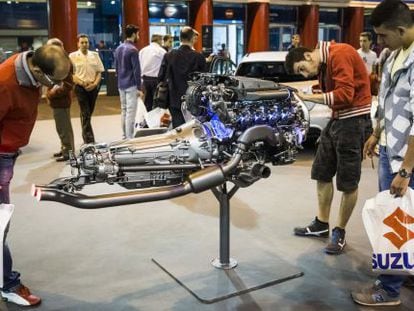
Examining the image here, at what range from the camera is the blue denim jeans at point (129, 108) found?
24.7 ft

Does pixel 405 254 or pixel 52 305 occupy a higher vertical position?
pixel 405 254

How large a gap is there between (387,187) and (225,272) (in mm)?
1220

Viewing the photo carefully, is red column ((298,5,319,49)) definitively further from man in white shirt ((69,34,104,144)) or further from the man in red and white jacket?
the man in red and white jacket

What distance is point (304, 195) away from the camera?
5.55 metres

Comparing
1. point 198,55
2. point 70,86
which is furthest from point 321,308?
point 70,86

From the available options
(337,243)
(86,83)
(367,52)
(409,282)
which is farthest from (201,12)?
→ (409,282)

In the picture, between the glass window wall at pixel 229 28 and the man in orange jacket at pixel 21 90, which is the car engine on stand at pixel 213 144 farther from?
the glass window wall at pixel 229 28

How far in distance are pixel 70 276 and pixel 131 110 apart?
4224 millimetres

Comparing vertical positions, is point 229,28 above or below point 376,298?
above

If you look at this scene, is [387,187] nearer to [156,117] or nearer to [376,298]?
[376,298]

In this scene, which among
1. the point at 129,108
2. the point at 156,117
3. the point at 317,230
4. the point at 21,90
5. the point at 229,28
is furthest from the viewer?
the point at 229,28

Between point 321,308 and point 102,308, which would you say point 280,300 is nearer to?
point 321,308

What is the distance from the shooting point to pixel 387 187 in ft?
10.4

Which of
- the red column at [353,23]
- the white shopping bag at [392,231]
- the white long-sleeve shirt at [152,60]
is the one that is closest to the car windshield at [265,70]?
the white long-sleeve shirt at [152,60]
